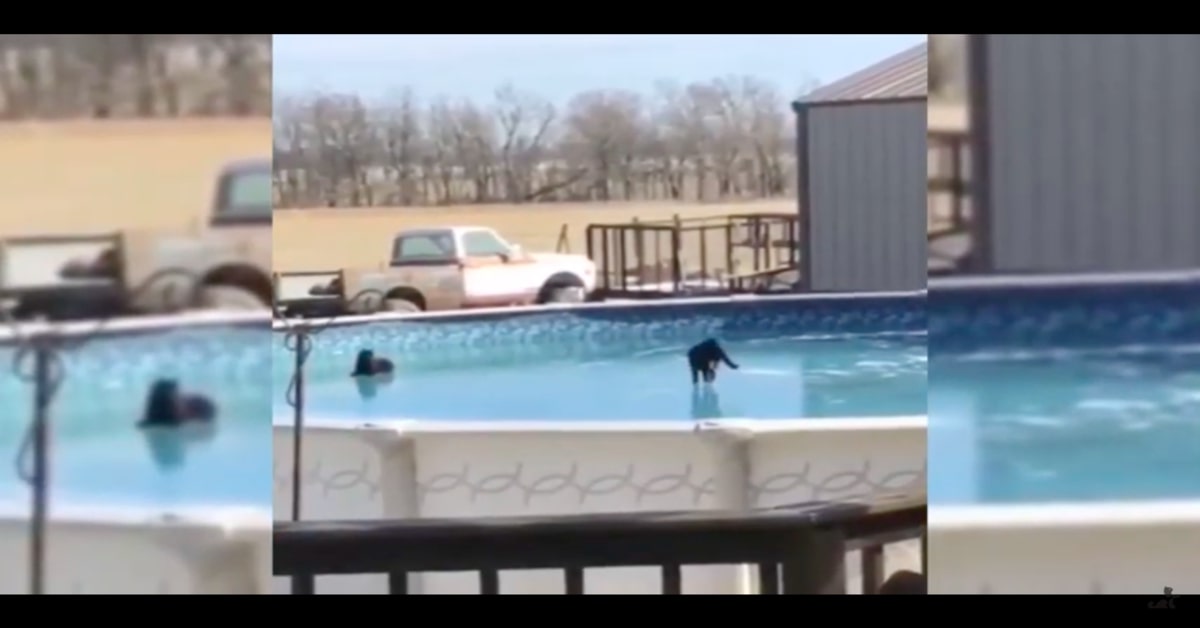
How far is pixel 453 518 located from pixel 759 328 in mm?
1306

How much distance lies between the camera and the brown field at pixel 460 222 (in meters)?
4.48

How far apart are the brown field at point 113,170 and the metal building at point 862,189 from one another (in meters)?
1.77

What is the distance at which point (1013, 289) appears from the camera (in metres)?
5.15

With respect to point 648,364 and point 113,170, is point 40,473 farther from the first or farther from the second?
point 648,364

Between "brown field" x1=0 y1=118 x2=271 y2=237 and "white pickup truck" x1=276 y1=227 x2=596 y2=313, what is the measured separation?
0.52m

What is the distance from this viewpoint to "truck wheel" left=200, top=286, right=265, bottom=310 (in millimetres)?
4328

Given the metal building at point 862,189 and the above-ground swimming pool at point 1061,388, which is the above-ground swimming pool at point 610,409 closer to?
the metal building at point 862,189

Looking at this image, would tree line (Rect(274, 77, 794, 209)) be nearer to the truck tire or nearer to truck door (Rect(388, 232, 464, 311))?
truck door (Rect(388, 232, 464, 311))

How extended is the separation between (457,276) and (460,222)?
20 cm

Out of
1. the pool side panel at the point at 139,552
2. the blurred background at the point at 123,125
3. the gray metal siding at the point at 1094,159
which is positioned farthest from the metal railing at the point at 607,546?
the gray metal siding at the point at 1094,159

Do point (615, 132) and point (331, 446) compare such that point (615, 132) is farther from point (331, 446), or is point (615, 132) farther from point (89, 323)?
point (89, 323)

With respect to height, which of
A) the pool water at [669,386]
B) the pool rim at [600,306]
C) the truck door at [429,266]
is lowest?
the pool water at [669,386]

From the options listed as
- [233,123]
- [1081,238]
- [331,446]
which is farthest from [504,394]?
[1081,238]

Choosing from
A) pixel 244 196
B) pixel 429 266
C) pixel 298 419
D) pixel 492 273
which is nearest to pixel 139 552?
pixel 298 419
